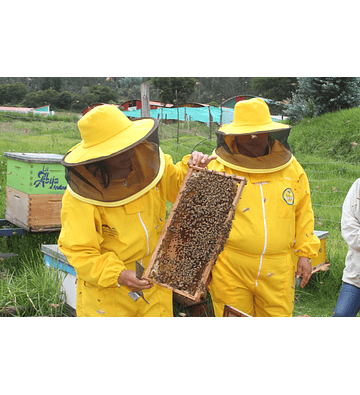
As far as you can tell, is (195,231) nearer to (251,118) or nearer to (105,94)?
(251,118)

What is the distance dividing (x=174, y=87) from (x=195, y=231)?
7416 millimetres

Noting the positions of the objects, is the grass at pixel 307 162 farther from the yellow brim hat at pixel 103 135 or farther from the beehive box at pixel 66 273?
the yellow brim hat at pixel 103 135

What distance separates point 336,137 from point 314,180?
245cm

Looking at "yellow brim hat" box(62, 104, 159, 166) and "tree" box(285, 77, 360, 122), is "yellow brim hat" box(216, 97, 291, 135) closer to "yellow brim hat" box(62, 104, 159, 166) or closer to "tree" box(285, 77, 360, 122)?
"yellow brim hat" box(62, 104, 159, 166)

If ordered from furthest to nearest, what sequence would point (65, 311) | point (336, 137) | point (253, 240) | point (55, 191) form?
point (336, 137)
point (55, 191)
point (65, 311)
point (253, 240)

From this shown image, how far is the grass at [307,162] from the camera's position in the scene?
15.0 feet

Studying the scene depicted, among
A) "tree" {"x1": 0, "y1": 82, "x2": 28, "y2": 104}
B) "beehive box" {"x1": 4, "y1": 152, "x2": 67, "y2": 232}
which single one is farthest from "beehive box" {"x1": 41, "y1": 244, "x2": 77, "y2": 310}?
"tree" {"x1": 0, "y1": 82, "x2": 28, "y2": 104}

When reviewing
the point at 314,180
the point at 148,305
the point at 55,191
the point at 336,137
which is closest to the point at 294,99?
the point at 336,137

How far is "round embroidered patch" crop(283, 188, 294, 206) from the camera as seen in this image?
2.80m

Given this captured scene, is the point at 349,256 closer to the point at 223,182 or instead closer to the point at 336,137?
the point at 223,182

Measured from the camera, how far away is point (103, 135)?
223cm

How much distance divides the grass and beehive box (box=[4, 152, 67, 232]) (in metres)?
0.53

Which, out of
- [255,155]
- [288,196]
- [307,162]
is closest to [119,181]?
[255,155]

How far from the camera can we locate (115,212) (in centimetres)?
232
